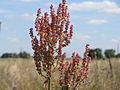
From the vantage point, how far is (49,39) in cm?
325

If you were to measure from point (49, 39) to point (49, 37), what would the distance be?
0.07ft

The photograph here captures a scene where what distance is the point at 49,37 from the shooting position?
3.25 metres

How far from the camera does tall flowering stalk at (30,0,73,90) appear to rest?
321cm

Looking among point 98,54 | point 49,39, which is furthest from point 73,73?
point 98,54

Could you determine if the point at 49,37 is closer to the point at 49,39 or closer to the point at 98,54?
the point at 49,39

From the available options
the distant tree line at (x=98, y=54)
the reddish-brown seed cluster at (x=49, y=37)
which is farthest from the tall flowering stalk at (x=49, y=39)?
the distant tree line at (x=98, y=54)

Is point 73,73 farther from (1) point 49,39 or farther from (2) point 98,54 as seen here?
(2) point 98,54

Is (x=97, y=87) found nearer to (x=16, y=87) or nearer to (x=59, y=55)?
(x=16, y=87)

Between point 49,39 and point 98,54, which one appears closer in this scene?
point 49,39

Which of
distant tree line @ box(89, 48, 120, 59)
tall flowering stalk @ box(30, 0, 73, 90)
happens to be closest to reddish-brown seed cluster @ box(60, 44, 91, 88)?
tall flowering stalk @ box(30, 0, 73, 90)

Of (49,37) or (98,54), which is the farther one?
(98,54)

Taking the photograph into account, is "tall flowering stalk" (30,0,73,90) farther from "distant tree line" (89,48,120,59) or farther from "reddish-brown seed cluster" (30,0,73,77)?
"distant tree line" (89,48,120,59)

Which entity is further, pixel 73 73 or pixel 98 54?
pixel 98 54

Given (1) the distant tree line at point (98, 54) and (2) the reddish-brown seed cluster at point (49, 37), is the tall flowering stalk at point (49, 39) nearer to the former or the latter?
(2) the reddish-brown seed cluster at point (49, 37)
